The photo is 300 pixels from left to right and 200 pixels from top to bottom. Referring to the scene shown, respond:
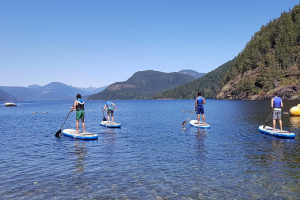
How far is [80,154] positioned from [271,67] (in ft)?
504

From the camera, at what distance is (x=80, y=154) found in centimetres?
1730

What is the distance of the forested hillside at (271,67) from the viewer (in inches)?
5374

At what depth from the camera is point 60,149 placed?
19.2 metres

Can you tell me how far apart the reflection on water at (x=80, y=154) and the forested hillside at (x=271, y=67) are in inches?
4760

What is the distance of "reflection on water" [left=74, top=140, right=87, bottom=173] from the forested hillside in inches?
4760

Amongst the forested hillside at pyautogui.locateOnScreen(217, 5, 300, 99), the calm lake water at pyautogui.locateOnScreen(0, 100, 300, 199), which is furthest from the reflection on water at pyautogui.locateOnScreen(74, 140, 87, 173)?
the forested hillside at pyautogui.locateOnScreen(217, 5, 300, 99)

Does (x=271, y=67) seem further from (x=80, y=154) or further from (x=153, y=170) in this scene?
(x=153, y=170)

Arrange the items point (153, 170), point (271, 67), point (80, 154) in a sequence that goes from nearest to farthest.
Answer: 1. point (153, 170)
2. point (80, 154)
3. point (271, 67)

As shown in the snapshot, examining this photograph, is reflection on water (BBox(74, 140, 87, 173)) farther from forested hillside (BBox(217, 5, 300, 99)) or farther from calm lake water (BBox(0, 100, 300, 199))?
forested hillside (BBox(217, 5, 300, 99))

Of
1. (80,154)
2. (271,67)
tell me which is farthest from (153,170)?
(271,67)

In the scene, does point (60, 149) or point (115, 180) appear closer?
point (115, 180)

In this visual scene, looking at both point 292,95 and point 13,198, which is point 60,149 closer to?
point 13,198

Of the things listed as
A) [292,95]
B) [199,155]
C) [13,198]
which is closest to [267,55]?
[292,95]

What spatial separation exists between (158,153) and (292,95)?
12259cm
